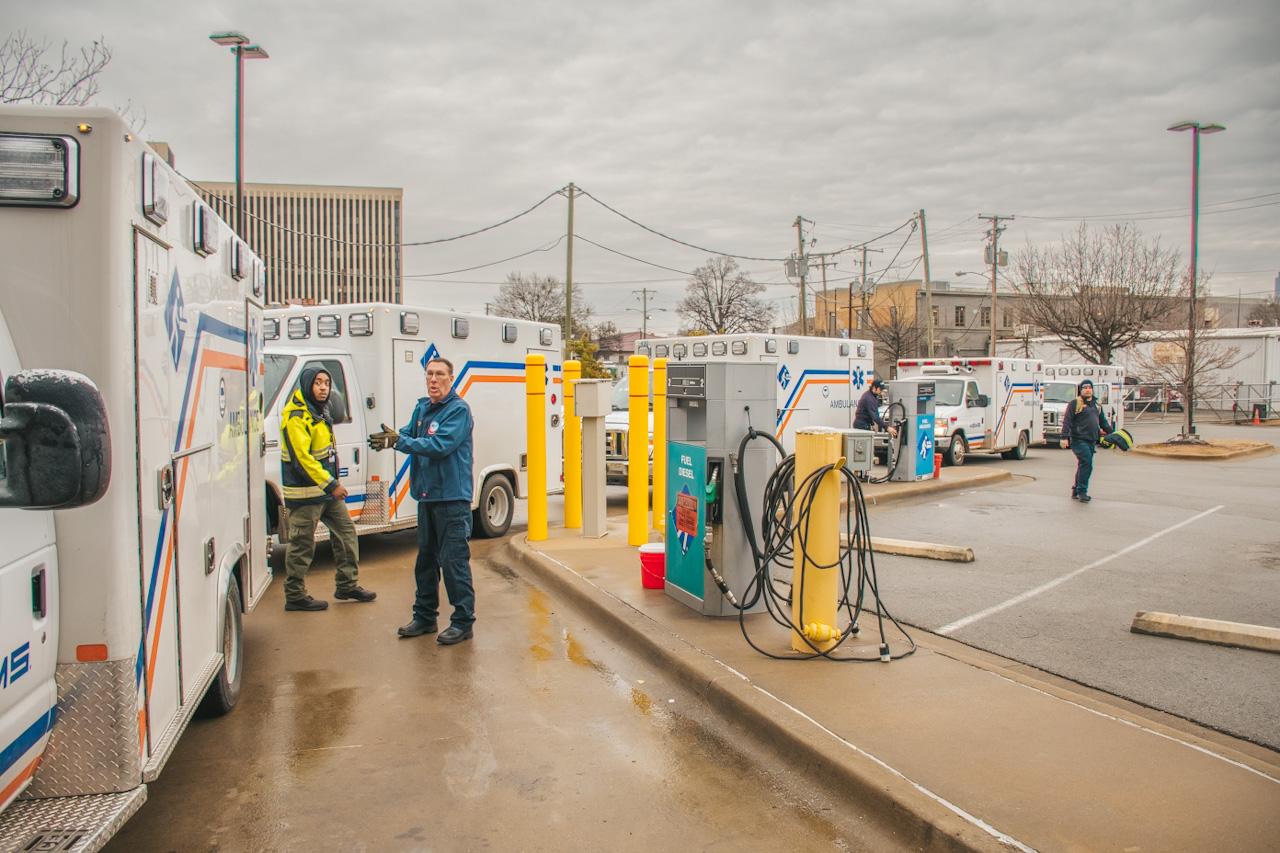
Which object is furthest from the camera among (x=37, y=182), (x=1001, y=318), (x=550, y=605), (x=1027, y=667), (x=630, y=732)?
(x=1001, y=318)

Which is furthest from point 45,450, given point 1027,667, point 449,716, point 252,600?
point 1027,667

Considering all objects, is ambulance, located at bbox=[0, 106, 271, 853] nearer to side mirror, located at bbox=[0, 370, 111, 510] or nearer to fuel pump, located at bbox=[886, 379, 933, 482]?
side mirror, located at bbox=[0, 370, 111, 510]

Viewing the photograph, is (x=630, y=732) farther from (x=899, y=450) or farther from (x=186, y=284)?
(x=899, y=450)

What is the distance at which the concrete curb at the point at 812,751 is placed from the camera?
3.47m

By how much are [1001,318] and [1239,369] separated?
110 feet

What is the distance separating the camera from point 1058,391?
28.4 metres

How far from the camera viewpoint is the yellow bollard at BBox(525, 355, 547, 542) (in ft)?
31.2

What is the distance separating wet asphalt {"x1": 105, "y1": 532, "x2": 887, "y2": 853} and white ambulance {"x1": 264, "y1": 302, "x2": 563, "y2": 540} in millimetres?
2580

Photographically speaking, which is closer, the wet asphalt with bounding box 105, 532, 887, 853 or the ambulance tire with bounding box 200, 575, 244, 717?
the wet asphalt with bounding box 105, 532, 887, 853

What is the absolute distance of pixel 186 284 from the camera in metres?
3.94

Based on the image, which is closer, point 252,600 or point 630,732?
point 630,732

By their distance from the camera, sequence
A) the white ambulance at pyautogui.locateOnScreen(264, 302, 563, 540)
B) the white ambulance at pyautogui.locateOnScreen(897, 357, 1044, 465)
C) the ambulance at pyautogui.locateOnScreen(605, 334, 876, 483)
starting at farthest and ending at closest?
the white ambulance at pyautogui.locateOnScreen(897, 357, 1044, 465) → the ambulance at pyautogui.locateOnScreen(605, 334, 876, 483) → the white ambulance at pyautogui.locateOnScreen(264, 302, 563, 540)

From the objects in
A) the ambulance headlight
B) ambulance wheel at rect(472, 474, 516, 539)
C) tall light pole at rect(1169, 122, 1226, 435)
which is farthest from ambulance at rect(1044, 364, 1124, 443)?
the ambulance headlight

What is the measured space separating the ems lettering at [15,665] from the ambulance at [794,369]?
1087 cm
